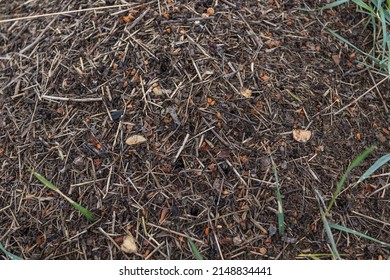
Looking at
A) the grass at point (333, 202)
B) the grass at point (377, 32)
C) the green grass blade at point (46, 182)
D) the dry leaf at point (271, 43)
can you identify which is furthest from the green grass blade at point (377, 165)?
the green grass blade at point (46, 182)

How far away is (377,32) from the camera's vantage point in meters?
2.02

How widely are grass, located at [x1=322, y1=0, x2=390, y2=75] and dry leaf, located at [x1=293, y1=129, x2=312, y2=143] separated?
1.25 feet

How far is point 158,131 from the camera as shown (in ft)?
5.56

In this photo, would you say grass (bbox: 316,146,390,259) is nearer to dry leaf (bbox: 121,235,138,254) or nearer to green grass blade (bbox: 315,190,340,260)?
green grass blade (bbox: 315,190,340,260)

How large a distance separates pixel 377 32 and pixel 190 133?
0.92 metres

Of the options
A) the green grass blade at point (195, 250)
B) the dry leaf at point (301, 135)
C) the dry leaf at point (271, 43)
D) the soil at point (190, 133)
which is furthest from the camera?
the dry leaf at point (271, 43)

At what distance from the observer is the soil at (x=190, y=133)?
1624 millimetres

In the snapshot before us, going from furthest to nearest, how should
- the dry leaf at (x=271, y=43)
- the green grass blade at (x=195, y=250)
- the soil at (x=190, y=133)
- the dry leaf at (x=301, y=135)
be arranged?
the dry leaf at (x=271, y=43) → the dry leaf at (x=301, y=135) → the soil at (x=190, y=133) → the green grass blade at (x=195, y=250)

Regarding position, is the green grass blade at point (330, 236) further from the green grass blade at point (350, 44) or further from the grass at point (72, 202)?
the grass at point (72, 202)

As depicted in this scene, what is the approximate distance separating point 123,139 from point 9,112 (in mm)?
492

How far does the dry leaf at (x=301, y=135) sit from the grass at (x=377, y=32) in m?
0.38

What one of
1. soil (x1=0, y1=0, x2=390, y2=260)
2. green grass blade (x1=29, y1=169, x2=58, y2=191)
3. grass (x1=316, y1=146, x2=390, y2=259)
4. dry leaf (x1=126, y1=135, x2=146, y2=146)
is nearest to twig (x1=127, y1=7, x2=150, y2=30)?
soil (x1=0, y1=0, x2=390, y2=260)

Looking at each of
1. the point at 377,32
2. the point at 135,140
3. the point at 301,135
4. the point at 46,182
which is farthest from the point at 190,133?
the point at 377,32

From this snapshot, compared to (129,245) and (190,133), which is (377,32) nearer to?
(190,133)
